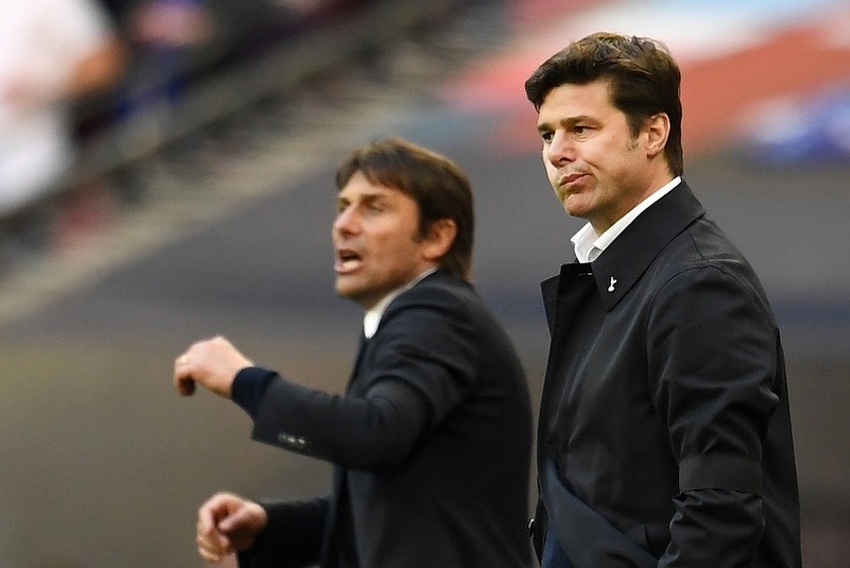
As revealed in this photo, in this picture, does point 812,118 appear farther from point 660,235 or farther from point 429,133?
point 660,235

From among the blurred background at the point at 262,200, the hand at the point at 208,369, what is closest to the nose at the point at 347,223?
the hand at the point at 208,369

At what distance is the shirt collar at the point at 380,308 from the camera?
2984mm

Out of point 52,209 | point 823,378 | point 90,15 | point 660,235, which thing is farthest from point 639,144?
point 52,209

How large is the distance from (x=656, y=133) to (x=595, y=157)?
0.09m

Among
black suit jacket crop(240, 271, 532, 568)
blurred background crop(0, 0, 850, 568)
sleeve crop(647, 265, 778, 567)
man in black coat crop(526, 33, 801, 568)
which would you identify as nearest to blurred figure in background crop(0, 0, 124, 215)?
blurred background crop(0, 0, 850, 568)

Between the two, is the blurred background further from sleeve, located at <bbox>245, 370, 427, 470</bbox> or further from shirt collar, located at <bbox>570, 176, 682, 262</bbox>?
shirt collar, located at <bbox>570, 176, 682, 262</bbox>

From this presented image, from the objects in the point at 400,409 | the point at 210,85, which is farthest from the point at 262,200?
the point at 400,409

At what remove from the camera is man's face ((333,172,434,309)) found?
3.03 m

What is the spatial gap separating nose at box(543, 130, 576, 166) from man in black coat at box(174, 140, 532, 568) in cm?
64

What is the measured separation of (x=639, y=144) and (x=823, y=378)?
157 inches

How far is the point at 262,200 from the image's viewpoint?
24.3 ft

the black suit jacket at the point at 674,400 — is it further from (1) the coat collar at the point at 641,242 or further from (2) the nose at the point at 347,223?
(2) the nose at the point at 347,223

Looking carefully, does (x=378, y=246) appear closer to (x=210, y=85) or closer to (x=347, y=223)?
(x=347, y=223)

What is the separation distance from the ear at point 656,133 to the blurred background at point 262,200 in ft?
12.9
